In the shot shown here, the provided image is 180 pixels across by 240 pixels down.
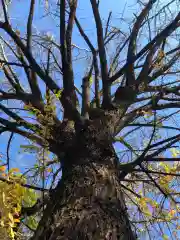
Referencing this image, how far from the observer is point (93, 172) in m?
1.74

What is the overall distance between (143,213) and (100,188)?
1.29 meters

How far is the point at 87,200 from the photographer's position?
154 cm

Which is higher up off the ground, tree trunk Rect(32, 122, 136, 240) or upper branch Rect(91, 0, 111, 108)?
upper branch Rect(91, 0, 111, 108)

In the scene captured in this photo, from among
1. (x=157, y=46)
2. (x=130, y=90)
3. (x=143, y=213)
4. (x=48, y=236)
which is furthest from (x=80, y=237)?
(x=157, y=46)

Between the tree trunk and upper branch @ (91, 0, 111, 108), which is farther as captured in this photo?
upper branch @ (91, 0, 111, 108)

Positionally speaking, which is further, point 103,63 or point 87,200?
point 103,63

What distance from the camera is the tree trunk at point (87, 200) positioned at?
136 cm

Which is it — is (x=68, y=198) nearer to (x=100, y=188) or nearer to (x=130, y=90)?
(x=100, y=188)

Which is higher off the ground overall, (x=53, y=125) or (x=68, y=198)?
(x=53, y=125)

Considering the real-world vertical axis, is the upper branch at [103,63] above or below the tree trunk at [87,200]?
above

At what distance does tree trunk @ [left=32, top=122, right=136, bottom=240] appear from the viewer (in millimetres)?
1362

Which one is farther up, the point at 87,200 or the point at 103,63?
the point at 103,63

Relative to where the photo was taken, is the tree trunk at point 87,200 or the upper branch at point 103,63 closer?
the tree trunk at point 87,200

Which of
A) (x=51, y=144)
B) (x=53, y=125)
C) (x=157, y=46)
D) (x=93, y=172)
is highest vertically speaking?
(x=157, y=46)
